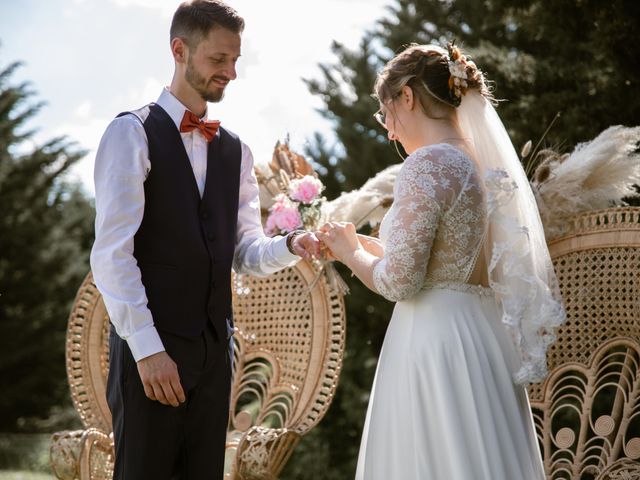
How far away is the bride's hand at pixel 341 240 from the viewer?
9.32 feet

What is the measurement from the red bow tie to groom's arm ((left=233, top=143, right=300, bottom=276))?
0.24 meters

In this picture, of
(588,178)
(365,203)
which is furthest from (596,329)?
(365,203)

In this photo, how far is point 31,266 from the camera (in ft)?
44.2

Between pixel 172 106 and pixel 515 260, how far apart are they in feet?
3.77

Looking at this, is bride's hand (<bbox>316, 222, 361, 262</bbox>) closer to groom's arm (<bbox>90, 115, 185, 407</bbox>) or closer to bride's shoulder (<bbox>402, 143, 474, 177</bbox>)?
bride's shoulder (<bbox>402, 143, 474, 177</bbox>)

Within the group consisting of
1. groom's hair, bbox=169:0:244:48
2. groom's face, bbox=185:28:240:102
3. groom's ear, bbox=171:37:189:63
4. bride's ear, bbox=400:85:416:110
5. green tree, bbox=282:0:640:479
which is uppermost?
green tree, bbox=282:0:640:479

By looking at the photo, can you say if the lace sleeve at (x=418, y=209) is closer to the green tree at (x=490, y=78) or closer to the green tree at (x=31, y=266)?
→ the green tree at (x=490, y=78)

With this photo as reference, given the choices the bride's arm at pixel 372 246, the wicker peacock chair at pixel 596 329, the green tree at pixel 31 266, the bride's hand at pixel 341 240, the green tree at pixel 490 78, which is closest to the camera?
the bride's hand at pixel 341 240

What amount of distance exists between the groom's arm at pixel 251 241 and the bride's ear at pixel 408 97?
580 mm

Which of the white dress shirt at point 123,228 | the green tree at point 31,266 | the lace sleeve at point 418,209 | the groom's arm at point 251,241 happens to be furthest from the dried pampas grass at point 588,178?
the green tree at point 31,266

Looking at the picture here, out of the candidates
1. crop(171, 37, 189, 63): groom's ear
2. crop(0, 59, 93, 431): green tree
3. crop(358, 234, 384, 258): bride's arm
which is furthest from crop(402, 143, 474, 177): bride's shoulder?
crop(0, 59, 93, 431): green tree

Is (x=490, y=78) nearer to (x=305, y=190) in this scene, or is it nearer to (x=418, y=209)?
(x=305, y=190)

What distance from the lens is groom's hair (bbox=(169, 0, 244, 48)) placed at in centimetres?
261

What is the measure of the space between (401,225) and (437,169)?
20 cm
